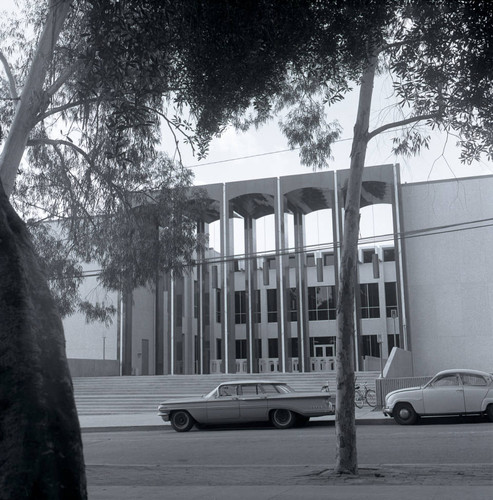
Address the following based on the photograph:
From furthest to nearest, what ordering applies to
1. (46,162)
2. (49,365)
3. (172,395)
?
1. (172,395)
2. (46,162)
3. (49,365)

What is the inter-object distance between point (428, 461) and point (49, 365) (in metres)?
10.0

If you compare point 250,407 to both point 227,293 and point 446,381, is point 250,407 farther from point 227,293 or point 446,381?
point 227,293

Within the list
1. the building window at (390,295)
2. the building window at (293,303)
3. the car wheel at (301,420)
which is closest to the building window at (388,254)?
the building window at (390,295)

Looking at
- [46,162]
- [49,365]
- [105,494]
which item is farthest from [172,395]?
[49,365]

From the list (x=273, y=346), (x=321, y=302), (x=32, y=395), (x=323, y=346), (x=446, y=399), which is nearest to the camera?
(x=32, y=395)

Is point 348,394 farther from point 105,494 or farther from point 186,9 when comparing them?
point 186,9

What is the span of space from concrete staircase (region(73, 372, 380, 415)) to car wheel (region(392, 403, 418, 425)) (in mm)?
9354

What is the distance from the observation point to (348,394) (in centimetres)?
1070

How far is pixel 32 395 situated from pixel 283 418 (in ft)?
56.0

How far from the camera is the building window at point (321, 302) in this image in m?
51.2

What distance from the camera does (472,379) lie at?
20062mm

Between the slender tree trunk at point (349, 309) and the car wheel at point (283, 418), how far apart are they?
29.4ft

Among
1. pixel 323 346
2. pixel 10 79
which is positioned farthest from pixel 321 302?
pixel 10 79

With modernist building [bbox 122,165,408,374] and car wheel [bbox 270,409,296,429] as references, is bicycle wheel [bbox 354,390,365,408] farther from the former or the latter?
modernist building [bbox 122,165,408,374]
